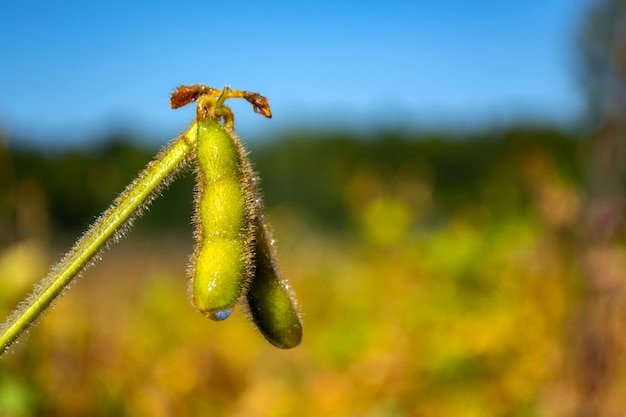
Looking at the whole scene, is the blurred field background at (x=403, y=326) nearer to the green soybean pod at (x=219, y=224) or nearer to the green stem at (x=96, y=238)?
the green soybean pod at (x=219, y=224)

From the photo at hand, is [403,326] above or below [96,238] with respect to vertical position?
below

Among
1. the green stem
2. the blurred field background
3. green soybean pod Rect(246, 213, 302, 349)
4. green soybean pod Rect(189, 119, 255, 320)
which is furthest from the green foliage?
the green stem

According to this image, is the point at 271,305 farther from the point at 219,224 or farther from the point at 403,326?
the point at 403,326

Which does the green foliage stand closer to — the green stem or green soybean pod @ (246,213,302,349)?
green soybean pod @ (246,213,302,349)

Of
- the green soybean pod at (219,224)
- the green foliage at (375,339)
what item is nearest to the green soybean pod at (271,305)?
the green soybean pod at (219,224)

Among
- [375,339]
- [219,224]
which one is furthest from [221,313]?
[375,339]

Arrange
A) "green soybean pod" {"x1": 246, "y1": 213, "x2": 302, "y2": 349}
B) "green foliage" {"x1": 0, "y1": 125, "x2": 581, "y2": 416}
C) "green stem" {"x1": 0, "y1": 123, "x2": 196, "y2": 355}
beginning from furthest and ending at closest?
1. "green foliage" {"x1": 0, "y1": 125, "x2": 581, "y2": 416}
2. "green soybean pod" {"x1": 246, "y1": 213, "x2": 302, "y2": 349}
3. "green stem" {"x1": 0, "y1": 123, "x2": 196, "y2": 355}

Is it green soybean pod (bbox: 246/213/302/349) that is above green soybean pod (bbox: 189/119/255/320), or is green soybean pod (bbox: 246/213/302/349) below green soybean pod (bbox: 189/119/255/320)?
below
